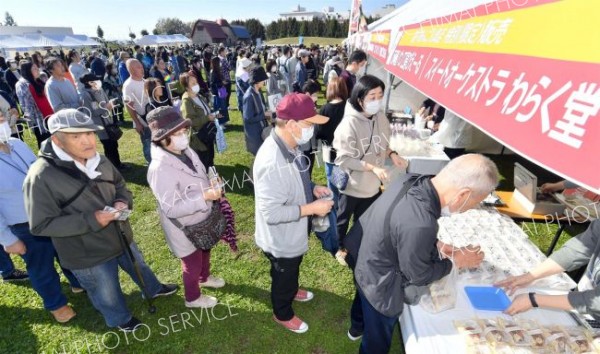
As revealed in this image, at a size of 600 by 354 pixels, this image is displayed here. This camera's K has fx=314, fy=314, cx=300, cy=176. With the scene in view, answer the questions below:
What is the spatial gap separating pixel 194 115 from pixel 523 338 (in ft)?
16.8

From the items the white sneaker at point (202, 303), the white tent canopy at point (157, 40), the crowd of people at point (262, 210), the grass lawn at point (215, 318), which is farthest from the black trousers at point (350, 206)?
the white tent canopy at point (157, 40)

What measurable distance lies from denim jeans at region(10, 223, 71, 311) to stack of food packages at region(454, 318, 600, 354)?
12.6ft

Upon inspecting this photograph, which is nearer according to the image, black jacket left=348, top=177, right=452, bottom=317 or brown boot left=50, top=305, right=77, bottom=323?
black jacket left=348, top=177, right=452, bottom=317

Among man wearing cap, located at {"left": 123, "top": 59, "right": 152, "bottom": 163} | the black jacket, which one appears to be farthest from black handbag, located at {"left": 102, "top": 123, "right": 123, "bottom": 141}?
the black jacket

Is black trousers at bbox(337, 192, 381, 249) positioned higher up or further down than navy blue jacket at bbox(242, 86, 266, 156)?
further down

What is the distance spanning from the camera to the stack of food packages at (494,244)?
2471 mm

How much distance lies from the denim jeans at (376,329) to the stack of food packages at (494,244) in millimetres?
689

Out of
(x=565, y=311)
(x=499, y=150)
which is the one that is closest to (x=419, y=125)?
(x=499, y=150)

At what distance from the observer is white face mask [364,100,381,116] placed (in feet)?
11.0

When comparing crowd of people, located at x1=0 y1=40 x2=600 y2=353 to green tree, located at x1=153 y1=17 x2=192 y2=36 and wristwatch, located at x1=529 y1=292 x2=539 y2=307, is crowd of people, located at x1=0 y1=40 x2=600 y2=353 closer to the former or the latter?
wristwatch, located at x1=529 y1=292 x2=539 y2=307

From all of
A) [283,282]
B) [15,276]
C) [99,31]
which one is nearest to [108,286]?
[283,282]

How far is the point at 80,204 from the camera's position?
8.41 ft

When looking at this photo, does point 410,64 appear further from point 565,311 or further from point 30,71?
point 30,71

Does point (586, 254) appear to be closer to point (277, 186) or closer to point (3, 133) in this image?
point (277, 186)
